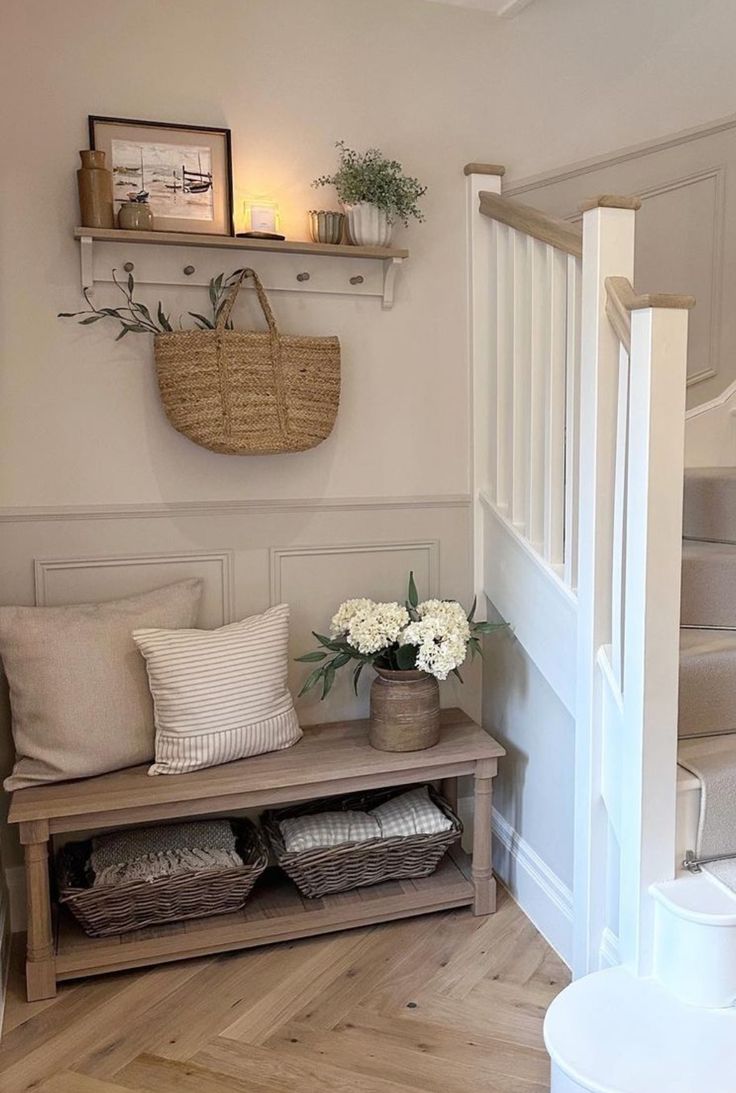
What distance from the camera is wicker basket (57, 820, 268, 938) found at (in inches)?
89.4

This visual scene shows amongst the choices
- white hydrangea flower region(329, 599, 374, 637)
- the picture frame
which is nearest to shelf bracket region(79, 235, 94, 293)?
the picture frame

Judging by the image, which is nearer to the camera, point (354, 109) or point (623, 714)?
point (623, 714)

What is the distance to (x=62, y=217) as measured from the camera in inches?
94.3

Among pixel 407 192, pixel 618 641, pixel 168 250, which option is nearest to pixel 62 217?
pixel 168 250

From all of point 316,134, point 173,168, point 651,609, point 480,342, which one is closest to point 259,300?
point 173,168

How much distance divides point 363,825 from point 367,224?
1.64m

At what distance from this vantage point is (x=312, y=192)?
2.60 metres

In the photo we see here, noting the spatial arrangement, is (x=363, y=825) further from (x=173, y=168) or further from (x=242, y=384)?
(x=173, y=168)

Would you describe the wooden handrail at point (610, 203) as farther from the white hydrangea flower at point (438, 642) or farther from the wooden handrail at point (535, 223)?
the white hydrangea flower at point (438, 642)

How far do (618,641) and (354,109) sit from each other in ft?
5.41

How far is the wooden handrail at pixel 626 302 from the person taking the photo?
1749mm

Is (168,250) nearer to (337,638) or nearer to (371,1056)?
(337,638)

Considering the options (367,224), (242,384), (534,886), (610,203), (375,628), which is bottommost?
(534,886)

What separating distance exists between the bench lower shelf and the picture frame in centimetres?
178
